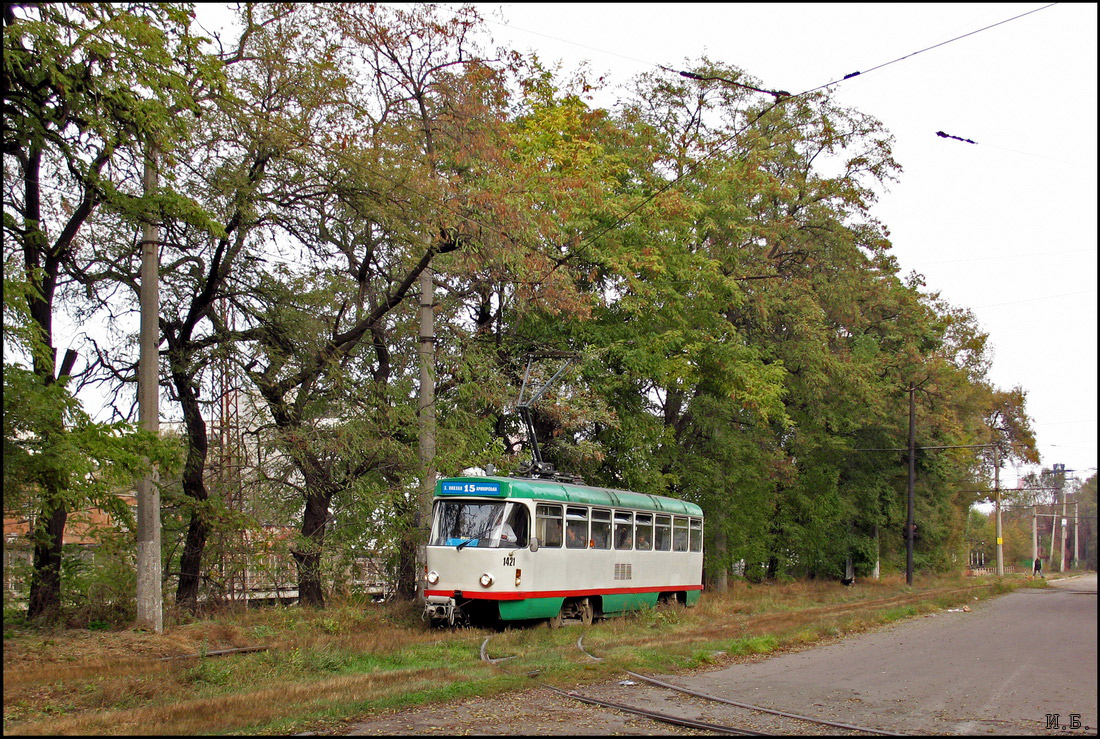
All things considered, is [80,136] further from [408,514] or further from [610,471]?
[610,471]

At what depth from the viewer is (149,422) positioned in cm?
1391

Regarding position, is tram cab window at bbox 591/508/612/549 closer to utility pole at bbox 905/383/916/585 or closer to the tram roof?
the tram roof

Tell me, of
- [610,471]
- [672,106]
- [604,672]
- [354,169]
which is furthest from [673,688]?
[672,106]

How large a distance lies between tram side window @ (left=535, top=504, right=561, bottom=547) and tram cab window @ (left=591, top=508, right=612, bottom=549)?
5.12 feet

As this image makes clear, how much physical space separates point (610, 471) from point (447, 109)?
42.3ft

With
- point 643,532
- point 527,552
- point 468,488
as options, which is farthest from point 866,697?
point 643,532

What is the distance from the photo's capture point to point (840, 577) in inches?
1740

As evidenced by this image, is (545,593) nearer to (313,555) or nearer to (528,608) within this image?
(528,608)

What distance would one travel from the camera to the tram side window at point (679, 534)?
79.0 feet

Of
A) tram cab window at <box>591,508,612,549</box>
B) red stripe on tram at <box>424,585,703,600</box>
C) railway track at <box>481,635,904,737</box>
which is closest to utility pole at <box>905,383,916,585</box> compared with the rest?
red stripe on tram at <box>424,585,703,600</box>

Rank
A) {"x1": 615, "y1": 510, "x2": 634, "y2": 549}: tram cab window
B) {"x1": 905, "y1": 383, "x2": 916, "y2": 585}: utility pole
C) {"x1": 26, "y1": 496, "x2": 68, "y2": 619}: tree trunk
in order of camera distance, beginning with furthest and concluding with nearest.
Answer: {"x1": 905, "y1": 383, "x2": 916, "y2": 585}: utility pole, {"x1": 615, "y1": 510, "x2": 634, "y2": 549}: tram cab window, {"x1": 26, "y1": 496, "x2": 68, "y2": 619}: tree trunk

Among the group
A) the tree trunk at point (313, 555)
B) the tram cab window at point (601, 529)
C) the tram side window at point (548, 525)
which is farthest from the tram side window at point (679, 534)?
A: the tree trunk at point (313, 555)

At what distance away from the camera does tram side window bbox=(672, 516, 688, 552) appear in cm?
2408

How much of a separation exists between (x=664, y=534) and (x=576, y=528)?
5.03 meters
